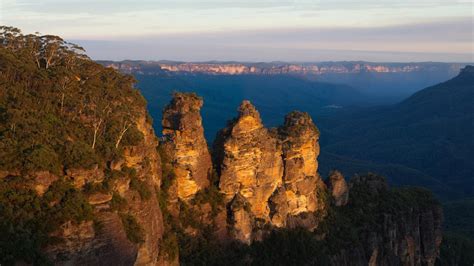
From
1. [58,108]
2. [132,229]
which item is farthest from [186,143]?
[132,229]

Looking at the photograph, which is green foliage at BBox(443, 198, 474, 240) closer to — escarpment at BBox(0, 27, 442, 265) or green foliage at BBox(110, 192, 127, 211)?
escarpment at BBox(0, 27, 442, 265)

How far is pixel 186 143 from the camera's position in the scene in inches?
1345

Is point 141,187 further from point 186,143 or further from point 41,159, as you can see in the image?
point 186,143

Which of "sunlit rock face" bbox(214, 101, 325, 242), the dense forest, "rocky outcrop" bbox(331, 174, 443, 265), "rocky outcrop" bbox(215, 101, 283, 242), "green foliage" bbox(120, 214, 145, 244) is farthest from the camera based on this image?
"rocky outcrop" bbox(331, 174, 443, 265)

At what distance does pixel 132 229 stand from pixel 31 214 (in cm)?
550

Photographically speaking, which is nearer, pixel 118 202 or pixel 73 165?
pixel 73 165

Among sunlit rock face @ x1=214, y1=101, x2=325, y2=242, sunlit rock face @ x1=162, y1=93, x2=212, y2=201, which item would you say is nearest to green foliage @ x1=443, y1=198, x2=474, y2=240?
sunlit rock face @ x1=214, y1=101, x2=325, y2=242

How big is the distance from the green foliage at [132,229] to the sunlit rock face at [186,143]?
802 cm

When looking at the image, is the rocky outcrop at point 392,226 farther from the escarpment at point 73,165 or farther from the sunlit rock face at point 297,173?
the escarpment at point 73,165

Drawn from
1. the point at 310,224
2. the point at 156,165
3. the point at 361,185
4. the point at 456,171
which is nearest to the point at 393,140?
the point at 456,171

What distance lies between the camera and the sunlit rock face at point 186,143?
33781 mm

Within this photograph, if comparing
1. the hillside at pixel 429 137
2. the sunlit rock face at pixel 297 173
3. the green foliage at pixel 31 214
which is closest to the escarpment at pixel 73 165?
the green foliage at pixel 31 214

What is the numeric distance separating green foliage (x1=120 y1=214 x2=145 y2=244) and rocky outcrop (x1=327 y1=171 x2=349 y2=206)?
81.5ft

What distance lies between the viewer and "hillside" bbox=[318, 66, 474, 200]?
461ft
